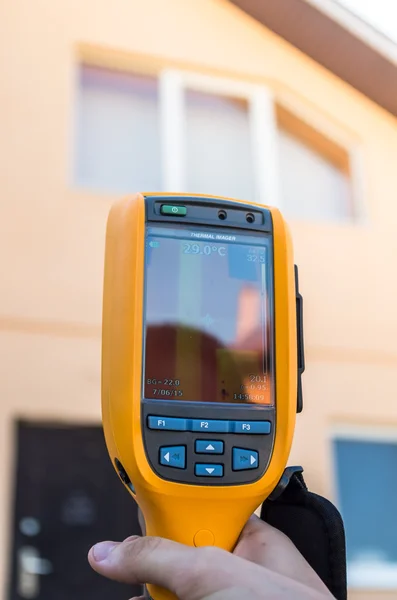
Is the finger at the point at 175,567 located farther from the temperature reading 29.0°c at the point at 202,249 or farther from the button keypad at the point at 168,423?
the temperature reading 29.0°c at the point at 202,249

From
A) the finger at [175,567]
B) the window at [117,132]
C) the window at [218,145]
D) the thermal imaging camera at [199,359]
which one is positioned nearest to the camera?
the finger at [175,567]

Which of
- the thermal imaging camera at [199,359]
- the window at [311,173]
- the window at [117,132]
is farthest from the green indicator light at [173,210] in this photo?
the window at [311,173]

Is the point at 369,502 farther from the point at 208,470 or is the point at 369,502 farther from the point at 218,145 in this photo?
the point at 208,470

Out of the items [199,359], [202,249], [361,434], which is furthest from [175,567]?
[361,434]

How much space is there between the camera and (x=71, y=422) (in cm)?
281

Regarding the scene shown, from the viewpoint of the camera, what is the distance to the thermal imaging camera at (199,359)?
741 millimetres

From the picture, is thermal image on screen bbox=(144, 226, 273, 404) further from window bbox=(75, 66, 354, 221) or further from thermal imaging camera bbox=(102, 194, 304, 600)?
window bbox=(75, 66, 354, 221)

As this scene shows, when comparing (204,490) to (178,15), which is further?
(178,15)

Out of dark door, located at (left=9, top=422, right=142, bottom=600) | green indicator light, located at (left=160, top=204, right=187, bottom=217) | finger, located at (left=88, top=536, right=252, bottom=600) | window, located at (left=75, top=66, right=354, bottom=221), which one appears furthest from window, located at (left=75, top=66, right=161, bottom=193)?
finger, located at (left=88, top=536, right=252, bottom=600)

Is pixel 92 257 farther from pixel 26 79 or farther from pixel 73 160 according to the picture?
pixel 26 79

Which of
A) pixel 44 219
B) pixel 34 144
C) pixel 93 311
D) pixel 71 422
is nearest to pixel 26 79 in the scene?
pixel 34 144

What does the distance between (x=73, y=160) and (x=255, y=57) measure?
44.3 inches

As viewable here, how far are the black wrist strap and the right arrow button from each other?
0.14ft

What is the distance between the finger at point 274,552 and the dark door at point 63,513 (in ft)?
6.57
